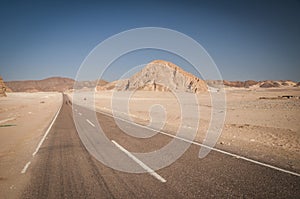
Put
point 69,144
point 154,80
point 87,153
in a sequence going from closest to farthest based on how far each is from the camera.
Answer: point 87,153 < point 69,144 < point 154,80

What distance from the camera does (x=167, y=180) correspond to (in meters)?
4.84

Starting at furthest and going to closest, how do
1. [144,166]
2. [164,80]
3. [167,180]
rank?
[164,80]
[144,166]
[167,180]

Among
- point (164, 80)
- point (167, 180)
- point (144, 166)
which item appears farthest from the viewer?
point (164, 80)

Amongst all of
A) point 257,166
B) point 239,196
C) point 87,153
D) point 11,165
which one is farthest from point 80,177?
point 257,166

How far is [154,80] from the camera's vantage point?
337 ft

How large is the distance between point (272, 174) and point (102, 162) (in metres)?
4.61

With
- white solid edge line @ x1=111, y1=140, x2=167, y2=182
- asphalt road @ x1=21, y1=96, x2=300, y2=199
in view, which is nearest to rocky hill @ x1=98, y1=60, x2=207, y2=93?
white solid edge line @ x1=111, y1=140, x2=167, y2=182

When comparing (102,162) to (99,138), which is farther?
(99,138)

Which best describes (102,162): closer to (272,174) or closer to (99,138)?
(99,138)

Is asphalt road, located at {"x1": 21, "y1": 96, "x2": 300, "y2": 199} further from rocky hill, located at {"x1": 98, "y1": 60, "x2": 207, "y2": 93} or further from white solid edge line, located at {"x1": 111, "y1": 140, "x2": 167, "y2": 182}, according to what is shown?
rocky hill, located at {"x1": 98, "y1": 60, "x2": 207, "y2": 93}

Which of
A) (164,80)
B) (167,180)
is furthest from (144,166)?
(164,80)

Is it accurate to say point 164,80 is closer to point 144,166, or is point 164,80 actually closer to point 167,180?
point 144,166

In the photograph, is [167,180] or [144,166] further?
[144,166]

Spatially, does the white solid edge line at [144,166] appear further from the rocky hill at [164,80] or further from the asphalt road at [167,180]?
the rocky hill at [164,80]
